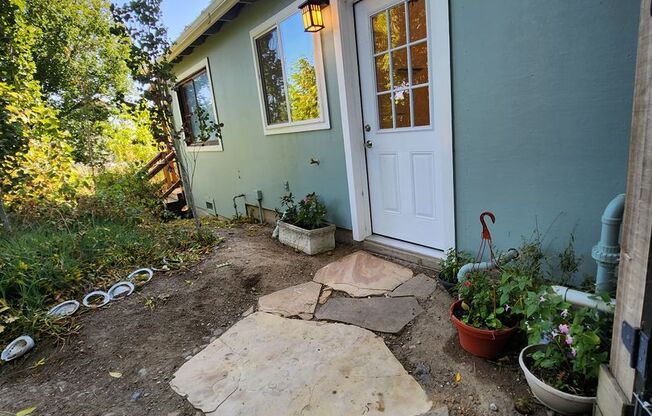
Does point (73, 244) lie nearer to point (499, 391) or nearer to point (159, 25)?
point (159, 25)

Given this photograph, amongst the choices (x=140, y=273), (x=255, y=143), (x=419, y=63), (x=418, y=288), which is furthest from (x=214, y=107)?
(x=418, y=288)

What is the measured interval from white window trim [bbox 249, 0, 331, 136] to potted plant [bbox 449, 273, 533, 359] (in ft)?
6.83

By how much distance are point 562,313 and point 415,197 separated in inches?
A: 59.9

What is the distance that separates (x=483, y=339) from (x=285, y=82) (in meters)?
3.17

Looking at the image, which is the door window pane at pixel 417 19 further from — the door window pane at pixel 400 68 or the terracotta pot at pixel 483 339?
the terracotta pot at pixel 483 339

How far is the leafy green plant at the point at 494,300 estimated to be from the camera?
1575 millimetres

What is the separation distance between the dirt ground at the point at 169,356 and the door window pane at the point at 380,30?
1.99 metres

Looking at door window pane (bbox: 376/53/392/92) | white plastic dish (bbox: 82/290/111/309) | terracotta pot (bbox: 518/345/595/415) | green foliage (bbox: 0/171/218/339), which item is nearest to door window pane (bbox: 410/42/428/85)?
door window pane (bbox: 376/53/392/92)

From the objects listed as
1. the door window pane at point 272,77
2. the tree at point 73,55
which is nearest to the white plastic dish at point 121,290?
the door window pane at point 272,77

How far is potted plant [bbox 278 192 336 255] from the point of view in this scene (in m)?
3.37

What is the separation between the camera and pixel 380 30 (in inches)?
106

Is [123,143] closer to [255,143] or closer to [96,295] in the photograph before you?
[255,143]

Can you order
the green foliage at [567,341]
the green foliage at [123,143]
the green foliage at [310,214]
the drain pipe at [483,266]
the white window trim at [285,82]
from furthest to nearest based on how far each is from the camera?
the green foliage at [123,143] → the green foliage at [310,214] → the white window trim at [285,82] → the drain pipe at [483,266] → the green foliage at [567,341]

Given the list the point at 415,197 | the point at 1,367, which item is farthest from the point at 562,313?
the point at 1,367
